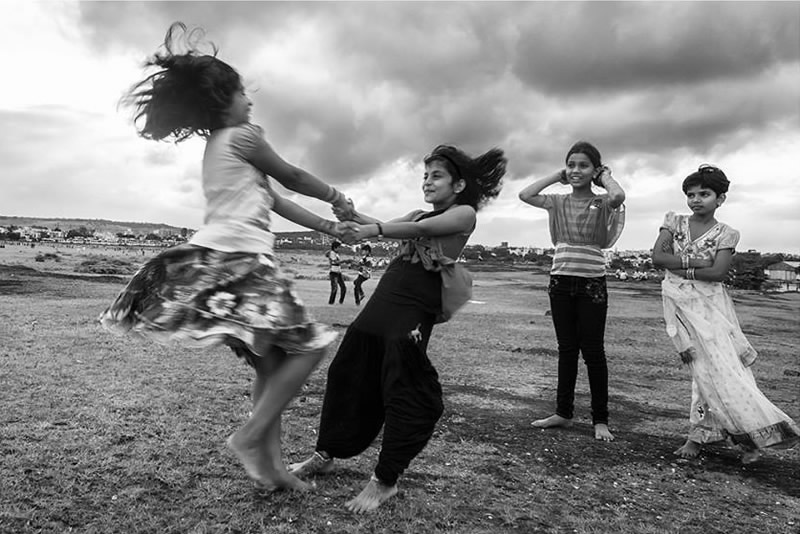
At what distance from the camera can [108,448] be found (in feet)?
10.7

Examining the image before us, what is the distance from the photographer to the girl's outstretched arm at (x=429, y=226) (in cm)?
288

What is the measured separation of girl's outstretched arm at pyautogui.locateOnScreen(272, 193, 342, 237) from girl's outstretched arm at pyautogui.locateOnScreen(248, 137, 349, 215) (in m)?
0.11

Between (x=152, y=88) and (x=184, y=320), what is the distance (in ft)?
3.42

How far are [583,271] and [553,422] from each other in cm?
112

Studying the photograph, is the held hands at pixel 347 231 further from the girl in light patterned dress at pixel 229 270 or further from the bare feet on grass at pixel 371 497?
the bare feet on grass at pixel 371 497

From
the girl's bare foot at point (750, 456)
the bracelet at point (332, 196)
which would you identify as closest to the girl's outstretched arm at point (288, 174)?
the bracelet at point (332, 196)

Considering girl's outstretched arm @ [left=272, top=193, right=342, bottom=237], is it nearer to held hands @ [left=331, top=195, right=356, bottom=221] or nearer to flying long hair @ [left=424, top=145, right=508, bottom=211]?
held hands @ [left=331, top=195, right=356, bottom=221]

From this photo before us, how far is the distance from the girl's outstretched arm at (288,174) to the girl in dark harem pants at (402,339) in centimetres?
23

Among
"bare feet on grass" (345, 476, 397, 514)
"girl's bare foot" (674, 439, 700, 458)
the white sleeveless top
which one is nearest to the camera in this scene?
the white sleeveless top

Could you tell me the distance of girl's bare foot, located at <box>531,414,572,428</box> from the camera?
4.38m

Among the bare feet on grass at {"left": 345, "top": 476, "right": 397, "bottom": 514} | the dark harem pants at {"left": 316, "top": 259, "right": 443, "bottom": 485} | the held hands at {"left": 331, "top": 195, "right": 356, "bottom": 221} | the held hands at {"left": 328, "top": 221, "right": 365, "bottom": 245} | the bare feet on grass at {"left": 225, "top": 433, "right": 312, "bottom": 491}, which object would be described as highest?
the held hands at {"left": 331, "top": 195, "right": 356, "bottom": 221}

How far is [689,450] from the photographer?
4.00 metres

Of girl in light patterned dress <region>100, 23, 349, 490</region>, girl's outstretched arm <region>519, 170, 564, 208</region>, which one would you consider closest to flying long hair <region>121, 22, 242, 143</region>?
girl in light patterned dress <region>100, 23, 349, 490</region>

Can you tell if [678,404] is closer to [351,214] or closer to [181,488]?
[351,214]
